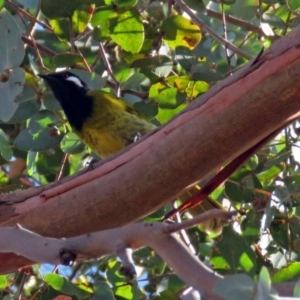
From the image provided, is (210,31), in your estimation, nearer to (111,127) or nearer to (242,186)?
(242,186)

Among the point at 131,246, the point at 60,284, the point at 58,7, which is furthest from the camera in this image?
the point at 58,7

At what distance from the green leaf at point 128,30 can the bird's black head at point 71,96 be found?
0.39m

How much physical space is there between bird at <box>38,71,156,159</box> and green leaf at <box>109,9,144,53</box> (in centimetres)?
34

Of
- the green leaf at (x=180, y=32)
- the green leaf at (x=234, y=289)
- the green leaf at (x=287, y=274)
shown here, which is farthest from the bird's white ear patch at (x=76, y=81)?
the green leaf at (x=234, y=289)

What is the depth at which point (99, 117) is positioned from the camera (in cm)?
325

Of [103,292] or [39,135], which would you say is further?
[39,135]

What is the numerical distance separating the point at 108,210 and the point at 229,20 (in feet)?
4.08

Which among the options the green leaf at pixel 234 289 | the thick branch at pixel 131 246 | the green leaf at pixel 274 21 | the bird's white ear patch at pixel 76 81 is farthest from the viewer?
the bird's white ear patch at pixel 76 81

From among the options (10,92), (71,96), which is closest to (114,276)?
(10,92)

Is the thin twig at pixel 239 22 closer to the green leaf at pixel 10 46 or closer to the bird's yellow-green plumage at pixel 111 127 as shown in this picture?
the bird's yellow-green plumage at pixel 111 127

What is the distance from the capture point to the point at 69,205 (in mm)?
2201

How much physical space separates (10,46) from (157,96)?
0.61 meters

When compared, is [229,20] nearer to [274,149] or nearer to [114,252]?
[274,149]

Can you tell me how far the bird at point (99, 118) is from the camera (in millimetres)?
3107
